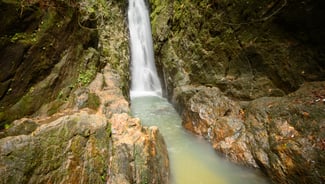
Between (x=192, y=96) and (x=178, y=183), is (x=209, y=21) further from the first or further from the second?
(x=178, y=183)

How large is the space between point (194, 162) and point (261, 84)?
345 cm

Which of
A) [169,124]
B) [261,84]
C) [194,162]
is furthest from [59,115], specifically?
[261,84]

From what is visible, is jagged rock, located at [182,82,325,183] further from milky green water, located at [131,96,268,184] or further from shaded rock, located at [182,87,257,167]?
milky green water, located at [131,96,268,184]

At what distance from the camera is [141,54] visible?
1298cm

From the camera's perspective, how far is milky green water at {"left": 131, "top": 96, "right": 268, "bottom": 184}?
480cm

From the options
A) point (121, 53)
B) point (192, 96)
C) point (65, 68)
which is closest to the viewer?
point (65, 68)

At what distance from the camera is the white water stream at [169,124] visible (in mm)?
4907

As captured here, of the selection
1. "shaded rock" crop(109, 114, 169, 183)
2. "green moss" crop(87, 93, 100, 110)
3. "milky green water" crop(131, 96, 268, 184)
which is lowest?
"milky green water" crop(131, 96, 268, 184)

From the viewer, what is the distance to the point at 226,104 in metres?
6.57

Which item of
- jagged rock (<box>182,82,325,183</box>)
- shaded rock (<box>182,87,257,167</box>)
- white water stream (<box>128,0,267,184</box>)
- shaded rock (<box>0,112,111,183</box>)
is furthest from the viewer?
shaded rock (<box>182,87,257,167</box>)

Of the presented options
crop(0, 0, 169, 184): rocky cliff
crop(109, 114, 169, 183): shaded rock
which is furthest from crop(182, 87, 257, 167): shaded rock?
crop(109, 114, 169, 183): shaded rock

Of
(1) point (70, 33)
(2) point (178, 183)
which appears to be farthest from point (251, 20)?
(1) point (70, 33)

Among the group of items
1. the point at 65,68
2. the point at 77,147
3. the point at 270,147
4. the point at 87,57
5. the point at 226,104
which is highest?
the point at 87,57

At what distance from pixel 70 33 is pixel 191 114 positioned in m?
5.15
